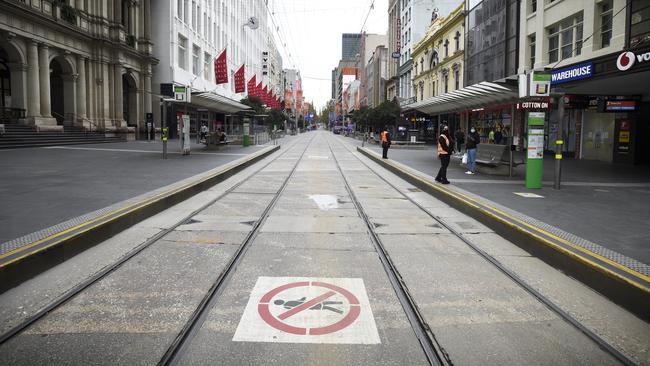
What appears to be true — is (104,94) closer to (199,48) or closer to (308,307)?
(199,48)

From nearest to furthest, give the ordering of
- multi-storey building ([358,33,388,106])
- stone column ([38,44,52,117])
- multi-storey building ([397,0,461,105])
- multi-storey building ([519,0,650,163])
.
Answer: multi-storey building ([519,0,650,163]), stone column ([38,44,52,117]), multi-storey building ([397,0,461,105]), multi-storey building ([358,33,388,106])

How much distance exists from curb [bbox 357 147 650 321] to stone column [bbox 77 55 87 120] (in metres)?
29.7

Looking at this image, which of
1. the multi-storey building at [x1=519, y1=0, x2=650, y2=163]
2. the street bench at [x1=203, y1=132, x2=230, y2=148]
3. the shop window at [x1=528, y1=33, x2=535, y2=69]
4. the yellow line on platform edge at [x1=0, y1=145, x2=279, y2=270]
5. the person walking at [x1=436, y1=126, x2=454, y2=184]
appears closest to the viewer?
the yellow line on platform edge at [x1=0, y1=145, x2=279, y2=270]

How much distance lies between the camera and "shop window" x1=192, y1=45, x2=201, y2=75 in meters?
48.7

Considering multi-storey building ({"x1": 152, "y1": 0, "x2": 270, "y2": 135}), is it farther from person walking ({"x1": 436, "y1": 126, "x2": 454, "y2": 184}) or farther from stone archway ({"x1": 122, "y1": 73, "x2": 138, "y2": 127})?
person walking ({"x1": 436, "y1": 126, "x2": 454, "y2": 184})

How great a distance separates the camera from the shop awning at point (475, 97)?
629 inches

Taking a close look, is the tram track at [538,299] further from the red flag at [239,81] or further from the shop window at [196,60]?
the shop window at [196,60]

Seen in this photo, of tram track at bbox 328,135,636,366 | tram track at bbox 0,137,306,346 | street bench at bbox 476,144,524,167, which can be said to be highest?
street bench at bbox 476,144,524,167

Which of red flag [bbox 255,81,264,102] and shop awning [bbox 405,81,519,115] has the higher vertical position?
red flag [bbox 255,81,264,102]

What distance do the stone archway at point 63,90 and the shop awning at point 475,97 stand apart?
22.6 meters

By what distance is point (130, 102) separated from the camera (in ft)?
131

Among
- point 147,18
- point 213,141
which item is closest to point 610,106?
point 213,141

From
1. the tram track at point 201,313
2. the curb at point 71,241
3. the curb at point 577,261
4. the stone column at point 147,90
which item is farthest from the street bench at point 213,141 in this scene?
the tram track at point 201,313

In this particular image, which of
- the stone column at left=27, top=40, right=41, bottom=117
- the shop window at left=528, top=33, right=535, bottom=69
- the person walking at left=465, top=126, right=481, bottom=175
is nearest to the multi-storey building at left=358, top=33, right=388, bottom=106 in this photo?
the shop window at left=528, top=33, right=535, bottom=69
